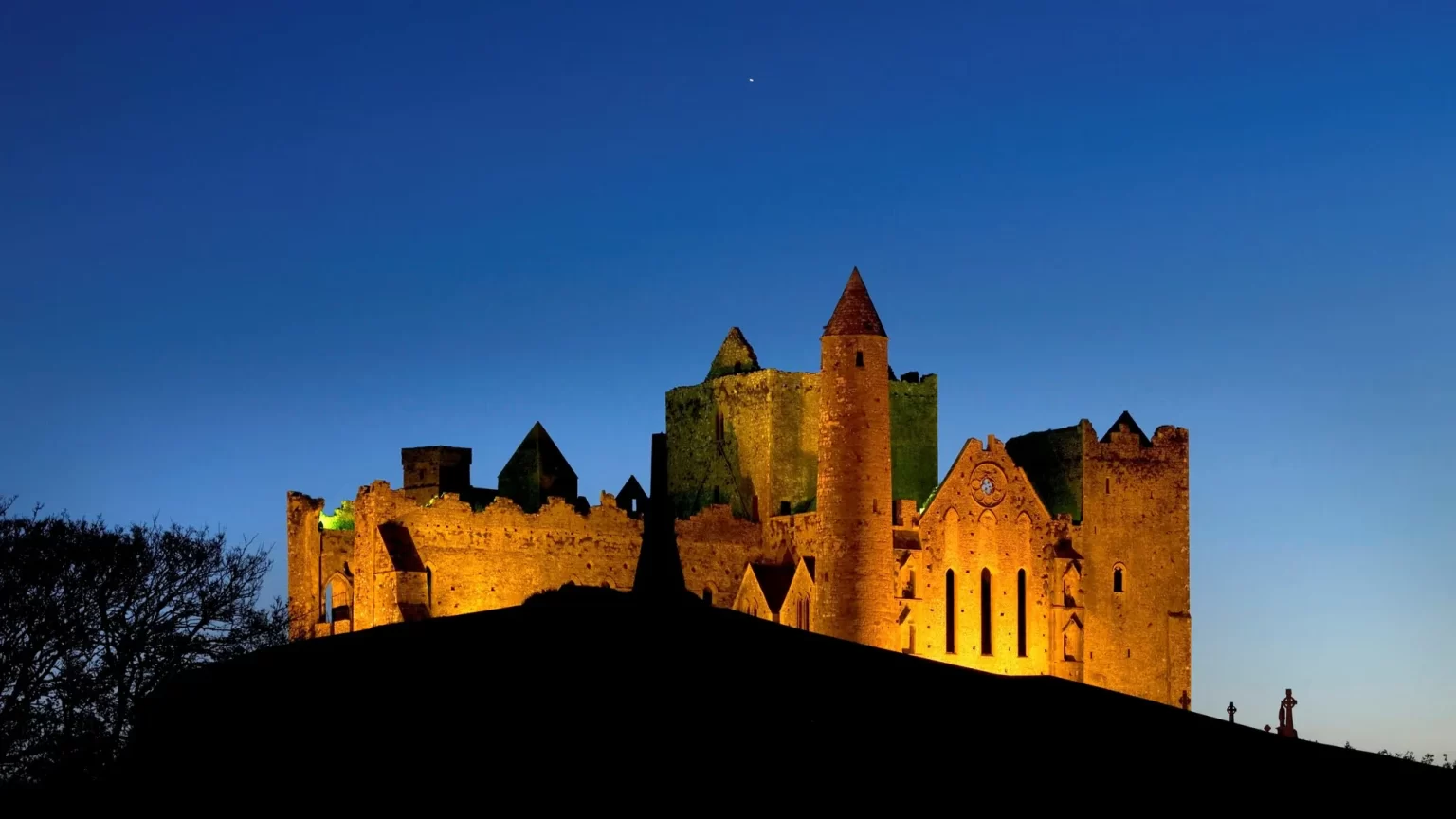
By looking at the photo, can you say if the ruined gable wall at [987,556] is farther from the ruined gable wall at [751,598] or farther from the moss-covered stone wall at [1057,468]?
the ruined gable wall at [751,598]

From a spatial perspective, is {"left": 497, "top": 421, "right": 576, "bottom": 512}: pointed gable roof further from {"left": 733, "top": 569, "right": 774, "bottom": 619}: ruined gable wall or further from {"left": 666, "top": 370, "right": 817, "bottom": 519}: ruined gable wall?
{"left": 733, "top": 569, "right": 774, "bottom": 619}: ruined gable wall

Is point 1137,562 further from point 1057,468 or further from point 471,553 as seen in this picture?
point 471,553

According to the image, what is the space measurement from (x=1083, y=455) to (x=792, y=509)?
1009 cm

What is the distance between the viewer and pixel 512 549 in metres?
69.1

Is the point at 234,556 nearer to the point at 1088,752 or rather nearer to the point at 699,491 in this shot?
the point at 699,491

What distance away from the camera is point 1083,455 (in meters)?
76.4

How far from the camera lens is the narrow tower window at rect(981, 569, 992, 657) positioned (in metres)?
71.9

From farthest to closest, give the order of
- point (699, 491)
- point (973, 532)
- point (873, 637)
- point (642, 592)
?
point (699, 491) → point (973, 532) → point (873, 637) → point (642, 592)

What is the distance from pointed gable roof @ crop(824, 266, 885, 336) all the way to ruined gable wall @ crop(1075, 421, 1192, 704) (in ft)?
36.4

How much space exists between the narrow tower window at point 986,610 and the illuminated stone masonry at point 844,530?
2.9 inches

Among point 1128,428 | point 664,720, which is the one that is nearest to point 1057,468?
point 1128,428

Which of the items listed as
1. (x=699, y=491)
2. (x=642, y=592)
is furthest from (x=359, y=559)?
(x=642, y=592)

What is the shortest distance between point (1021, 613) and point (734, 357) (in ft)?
44.3

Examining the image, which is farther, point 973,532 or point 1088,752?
point 973,532
